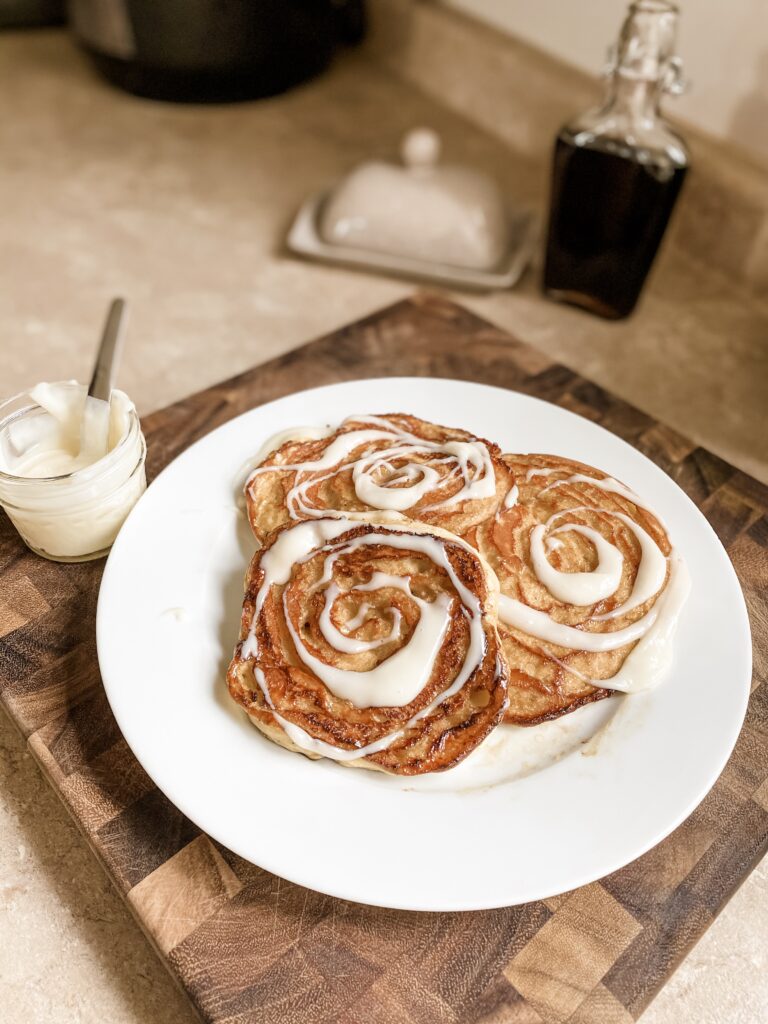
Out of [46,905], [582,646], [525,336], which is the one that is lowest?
[46,905]

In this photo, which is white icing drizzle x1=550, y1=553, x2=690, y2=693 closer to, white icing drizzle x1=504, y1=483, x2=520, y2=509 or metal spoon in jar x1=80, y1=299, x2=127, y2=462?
white icing drizzle x1=504, y1=483, x2=520, y2=509

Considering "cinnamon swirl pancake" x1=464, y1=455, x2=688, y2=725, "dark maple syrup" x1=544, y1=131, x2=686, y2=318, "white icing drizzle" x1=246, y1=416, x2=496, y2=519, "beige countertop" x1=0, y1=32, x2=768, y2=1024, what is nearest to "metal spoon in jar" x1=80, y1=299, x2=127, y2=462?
"white icing drizzle" x1=246, y1=416, x2=496, y2=519

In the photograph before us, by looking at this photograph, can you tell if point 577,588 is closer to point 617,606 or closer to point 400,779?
point 617,606

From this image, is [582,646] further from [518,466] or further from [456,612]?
[518,466]

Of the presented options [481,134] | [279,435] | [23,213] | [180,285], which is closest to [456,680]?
[279,435]

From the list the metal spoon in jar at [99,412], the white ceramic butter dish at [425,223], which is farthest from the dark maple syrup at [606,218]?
the metal spoon in jar at [99,412]

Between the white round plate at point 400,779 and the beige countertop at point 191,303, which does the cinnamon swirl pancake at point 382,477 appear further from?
the beige countertop at point 191,303

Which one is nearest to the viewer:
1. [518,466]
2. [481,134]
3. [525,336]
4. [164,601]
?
Answer: [164,601]
